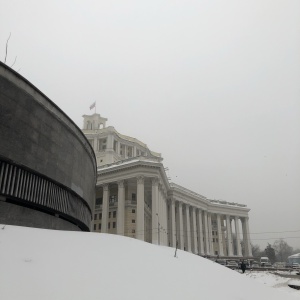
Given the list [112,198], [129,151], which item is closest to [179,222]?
[112,198]

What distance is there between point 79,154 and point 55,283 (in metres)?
10.1

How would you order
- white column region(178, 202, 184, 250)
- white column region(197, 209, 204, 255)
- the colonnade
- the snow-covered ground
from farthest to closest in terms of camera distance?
white column region(197, 209, 204, 255) < white column region(178, 202, 184, 250) < the colonnade < the snow-covered ground

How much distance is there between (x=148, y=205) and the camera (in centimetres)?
6988

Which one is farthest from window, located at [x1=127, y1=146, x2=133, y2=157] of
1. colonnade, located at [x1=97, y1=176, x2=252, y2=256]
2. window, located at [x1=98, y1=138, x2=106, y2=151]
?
colonnade, located at [x1=97, y1=176, x2=252, y2=256]

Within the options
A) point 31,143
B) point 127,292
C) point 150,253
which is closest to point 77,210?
point 31,143

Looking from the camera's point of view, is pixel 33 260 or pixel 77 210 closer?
pixel 33 260

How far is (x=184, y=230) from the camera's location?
77625 mm

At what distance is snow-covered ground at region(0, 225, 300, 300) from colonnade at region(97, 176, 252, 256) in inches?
1922

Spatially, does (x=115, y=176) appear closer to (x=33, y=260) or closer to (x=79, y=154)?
(x=79, y=154)

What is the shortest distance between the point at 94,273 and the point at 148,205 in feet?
214

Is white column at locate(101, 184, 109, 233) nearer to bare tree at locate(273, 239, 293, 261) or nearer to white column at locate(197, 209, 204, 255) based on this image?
white column at locate(197, 209, 204, 255)

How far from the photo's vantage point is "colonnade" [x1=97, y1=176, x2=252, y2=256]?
187ft

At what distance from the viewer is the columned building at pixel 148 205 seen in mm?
57969

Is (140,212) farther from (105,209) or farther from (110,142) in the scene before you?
(110,142)
